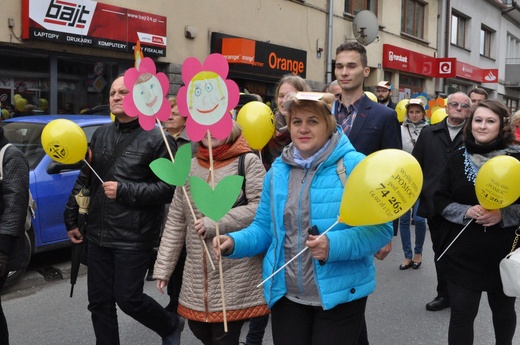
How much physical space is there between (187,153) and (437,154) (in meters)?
2.97

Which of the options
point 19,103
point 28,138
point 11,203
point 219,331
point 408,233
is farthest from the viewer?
point 19,103

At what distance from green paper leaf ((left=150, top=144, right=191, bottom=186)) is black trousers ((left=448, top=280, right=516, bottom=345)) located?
1.83 meters

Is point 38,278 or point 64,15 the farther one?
point 64,15

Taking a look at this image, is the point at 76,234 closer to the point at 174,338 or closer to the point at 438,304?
the point at 174,338

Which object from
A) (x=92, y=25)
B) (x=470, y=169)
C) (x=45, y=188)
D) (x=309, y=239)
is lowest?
(x=45, y=188)

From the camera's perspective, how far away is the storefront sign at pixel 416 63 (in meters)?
20.2

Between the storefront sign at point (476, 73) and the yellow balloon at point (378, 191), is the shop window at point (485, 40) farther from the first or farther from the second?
the yellow balloon at point (378, 191)

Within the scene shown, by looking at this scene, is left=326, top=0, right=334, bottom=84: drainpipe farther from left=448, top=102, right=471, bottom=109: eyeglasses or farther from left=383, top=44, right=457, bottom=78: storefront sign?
left=448, top=102, right=471, bottom=109: eyeglasses

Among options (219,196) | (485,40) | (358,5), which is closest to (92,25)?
(219,196)

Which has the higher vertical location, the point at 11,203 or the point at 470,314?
the point at 11,203

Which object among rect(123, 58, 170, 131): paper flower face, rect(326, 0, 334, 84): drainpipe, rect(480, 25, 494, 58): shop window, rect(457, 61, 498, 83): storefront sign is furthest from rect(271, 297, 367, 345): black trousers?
rect(480, 25, 494, 58): shop window

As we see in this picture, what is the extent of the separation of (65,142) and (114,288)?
3.42 ft

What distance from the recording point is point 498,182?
333 centimetres

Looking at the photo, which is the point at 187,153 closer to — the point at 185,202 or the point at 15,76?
the point at 185,202
